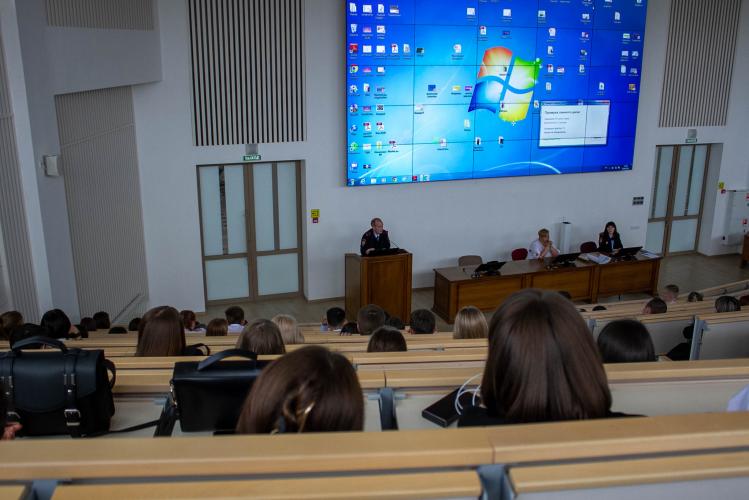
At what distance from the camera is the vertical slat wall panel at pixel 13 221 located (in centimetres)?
633

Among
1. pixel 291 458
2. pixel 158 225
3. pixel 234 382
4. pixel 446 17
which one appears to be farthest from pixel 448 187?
pixel 291 458

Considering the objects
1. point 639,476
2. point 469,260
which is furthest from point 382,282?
point 639,476

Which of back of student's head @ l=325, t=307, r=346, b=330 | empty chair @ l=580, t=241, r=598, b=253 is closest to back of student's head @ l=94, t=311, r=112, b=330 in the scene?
back of student's head @ l=325, t=307, r=346, b=330

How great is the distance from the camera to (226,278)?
438 inches

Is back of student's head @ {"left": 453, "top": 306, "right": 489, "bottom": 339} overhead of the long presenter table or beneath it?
overhead

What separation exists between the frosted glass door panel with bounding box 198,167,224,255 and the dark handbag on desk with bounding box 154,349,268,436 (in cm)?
855

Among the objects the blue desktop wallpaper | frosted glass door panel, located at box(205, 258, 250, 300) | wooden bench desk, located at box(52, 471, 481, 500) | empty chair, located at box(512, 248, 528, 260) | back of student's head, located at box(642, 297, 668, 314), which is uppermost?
the blue desktop wallpaper

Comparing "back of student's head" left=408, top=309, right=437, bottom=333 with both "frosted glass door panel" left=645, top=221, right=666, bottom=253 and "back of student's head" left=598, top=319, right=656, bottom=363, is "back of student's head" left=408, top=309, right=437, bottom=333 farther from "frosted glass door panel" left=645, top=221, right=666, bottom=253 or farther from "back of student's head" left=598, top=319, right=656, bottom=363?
"frosted glass door panel" left=645, top=221, right=666, bottom=253

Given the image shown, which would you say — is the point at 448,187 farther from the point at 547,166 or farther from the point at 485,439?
the point at 485,439

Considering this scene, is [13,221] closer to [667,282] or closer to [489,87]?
[489,87]

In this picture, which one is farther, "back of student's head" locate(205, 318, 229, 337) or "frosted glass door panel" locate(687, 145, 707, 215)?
"frosted glass door panel" locate(687, 145, 707, 215)

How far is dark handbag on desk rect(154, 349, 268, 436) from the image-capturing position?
2.33m

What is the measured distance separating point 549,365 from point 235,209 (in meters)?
9.49

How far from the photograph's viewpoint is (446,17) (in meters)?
10.7
